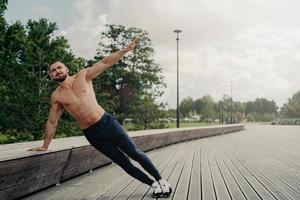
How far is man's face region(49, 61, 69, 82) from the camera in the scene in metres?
4.93

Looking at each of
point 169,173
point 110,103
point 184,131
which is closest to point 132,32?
point 110,103

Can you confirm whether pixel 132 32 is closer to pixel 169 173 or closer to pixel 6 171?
pixel 169 173

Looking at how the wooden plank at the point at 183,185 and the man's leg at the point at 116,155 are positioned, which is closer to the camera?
the man's leg at the point at 116,155

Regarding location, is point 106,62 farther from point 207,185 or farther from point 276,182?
point 276,182

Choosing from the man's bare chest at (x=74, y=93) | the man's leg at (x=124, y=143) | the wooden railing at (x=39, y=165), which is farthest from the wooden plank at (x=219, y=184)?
the wooden railing at (x=39, y=165)

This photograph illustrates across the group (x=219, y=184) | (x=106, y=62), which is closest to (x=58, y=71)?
(x=106, y=62)

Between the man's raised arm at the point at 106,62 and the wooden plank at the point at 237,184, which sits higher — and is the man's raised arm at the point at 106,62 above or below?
above

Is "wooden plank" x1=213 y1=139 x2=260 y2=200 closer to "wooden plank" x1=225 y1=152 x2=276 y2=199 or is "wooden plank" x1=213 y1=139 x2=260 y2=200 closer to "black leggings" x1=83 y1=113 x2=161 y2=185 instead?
"wooden plank" x1=225 y1=152 x2=276 y2=199

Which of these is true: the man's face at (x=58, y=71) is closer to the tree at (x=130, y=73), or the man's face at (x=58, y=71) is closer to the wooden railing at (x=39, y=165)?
the wooden railing at (x=39, y=165)

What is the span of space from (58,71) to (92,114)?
0.68m

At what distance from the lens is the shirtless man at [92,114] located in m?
4.95

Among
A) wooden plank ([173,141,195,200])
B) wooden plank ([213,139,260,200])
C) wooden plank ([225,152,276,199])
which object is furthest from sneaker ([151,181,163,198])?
wooden plank ([225,152,276,199])

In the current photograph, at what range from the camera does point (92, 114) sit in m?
4.93

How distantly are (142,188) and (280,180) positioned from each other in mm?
2475
